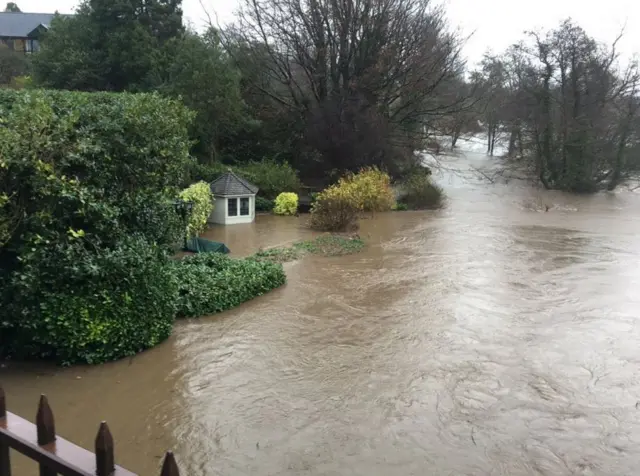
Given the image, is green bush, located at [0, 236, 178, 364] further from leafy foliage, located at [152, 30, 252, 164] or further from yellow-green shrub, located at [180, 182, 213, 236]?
leafy foliage, located at [152, 30, 252, 164]

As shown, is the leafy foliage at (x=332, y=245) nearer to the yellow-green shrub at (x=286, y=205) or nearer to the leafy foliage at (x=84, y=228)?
the yellow-green shrub at (x=286, y=205)

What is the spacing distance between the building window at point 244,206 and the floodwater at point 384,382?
6.20m

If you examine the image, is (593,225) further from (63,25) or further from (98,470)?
(63,25)

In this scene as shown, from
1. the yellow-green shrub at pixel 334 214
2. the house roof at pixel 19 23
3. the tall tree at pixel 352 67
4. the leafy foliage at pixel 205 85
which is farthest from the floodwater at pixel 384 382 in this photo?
the house roof at pixel 19 23

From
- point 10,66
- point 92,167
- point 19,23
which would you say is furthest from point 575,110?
point 19,23

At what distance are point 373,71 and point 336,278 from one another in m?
14.4

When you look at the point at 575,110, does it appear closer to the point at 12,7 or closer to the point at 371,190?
the point at 371,190

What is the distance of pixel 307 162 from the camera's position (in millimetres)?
23984

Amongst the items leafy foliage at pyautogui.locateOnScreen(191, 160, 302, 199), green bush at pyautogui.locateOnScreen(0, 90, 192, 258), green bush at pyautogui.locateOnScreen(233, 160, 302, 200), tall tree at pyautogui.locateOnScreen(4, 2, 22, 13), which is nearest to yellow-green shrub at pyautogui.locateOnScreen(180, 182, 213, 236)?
leafy foliage at pyautogui.locateOnScreen(191, 160, 302, 199)

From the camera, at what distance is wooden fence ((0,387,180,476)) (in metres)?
1.98

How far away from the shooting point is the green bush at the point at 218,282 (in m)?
8.44

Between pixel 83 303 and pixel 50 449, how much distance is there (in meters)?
4.38

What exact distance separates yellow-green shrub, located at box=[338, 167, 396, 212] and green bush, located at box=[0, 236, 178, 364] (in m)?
12.6

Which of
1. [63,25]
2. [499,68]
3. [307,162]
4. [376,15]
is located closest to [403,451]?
[307,162]
